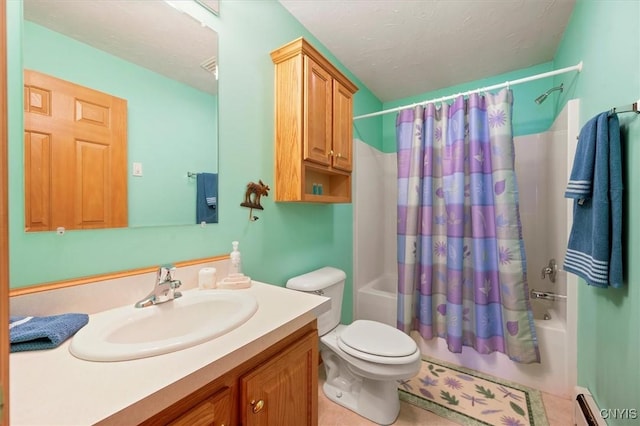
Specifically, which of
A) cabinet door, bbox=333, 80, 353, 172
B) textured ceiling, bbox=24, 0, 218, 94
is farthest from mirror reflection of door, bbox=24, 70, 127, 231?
cabinet door, bbox=333, 80, 353, 172

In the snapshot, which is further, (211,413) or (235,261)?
(235,261)

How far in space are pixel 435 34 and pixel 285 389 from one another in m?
2.14

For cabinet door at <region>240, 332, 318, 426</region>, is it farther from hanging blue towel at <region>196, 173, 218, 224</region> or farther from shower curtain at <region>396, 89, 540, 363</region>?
shower curtain at <region>396, 89, 540, 363</region>

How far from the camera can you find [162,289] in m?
0.88

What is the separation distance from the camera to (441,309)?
1.89 meters

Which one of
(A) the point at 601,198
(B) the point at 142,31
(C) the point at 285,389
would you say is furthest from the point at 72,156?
(A) the point at 601,198

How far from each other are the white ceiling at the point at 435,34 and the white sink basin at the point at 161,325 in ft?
5.49

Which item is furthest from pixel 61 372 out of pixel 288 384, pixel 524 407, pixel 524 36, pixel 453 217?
pixel 524 36

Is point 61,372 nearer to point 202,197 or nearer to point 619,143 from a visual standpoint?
point 202,197

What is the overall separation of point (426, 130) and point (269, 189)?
1274 millimetres

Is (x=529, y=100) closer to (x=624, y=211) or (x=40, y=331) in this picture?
(x=624, y=211)

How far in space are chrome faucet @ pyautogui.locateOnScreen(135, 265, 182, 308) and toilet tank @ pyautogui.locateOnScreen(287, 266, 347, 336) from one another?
69 cm

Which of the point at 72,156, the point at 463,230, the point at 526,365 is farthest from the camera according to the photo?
the point at 463,230

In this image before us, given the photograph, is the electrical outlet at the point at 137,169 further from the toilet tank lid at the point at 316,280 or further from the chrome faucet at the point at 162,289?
the toilet tank lid at the point at 316,280
